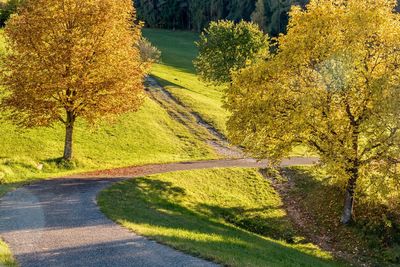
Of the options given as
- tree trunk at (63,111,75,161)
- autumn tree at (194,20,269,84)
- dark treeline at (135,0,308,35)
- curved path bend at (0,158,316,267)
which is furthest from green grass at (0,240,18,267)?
dark treeline at (135,0,308,35)

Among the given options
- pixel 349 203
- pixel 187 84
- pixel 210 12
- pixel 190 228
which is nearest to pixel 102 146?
pixel 190 228

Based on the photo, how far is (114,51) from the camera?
1425 inches

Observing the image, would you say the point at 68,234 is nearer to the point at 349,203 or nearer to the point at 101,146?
the point at 349,203

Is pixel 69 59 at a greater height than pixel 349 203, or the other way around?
pixel 69 59

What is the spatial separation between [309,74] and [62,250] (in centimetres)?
1987

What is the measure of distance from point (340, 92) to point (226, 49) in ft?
164

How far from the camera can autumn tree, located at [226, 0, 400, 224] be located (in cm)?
2788

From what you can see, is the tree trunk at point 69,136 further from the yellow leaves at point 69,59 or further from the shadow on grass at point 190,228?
the shadow on grass at point 190,228

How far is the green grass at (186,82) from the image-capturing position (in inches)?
2487

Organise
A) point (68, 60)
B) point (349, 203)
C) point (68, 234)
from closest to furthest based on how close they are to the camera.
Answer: point (68, 234), point (349, 203), point (68, 60)

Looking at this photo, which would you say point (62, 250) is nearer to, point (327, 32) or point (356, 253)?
point (356, 253)

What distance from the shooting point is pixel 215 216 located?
3156 centimetres

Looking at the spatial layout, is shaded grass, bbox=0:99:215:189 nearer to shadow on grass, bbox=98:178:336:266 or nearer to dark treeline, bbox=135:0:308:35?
shadow on grass, bbox=98:178:336:266

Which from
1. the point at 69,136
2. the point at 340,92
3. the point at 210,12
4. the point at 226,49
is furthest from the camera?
the point at 210,12
